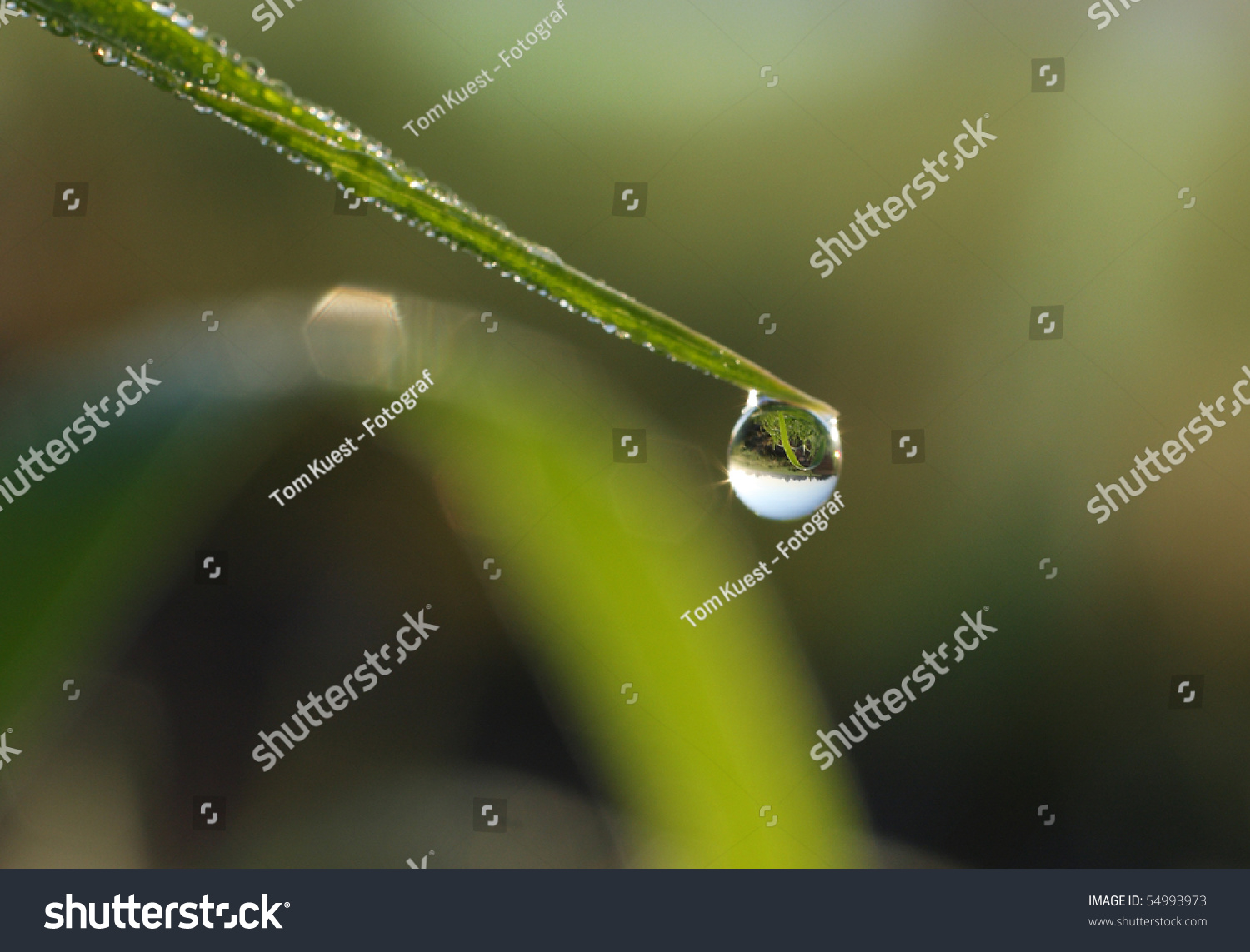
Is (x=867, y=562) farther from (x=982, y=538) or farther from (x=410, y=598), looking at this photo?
(x=410, y=598)

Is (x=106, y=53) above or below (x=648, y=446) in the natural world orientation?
below

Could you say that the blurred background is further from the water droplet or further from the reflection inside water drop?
the water droplet

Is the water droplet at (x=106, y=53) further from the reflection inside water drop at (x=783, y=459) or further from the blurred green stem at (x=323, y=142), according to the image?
the reflection inside water drop at (x=783, y=459)

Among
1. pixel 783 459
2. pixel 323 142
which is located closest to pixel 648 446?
pixel 783 459

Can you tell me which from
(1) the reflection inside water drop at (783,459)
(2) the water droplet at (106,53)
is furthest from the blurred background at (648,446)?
(2) the water droplet at (106,53)

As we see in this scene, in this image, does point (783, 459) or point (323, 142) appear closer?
point (323, 142)

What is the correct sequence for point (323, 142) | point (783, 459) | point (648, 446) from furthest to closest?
point (648, 446) < point (783, 459) < point (323, 142)

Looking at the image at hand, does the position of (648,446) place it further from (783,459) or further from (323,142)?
(323,142)
